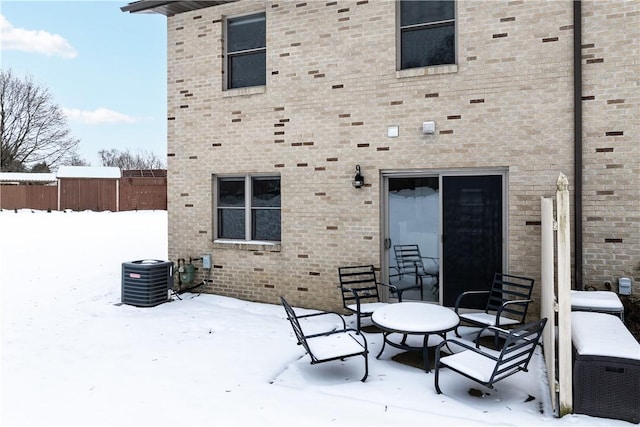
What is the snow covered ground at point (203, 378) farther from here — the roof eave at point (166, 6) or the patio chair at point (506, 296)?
the roof eave at point (166, 6)

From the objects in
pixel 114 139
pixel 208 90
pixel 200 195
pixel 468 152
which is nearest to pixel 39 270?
pixel 200 195

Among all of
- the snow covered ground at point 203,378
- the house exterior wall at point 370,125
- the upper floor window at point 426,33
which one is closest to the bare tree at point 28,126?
the snow covered ground at point 203,378

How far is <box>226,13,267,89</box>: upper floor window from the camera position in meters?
8.64

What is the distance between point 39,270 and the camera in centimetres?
1161

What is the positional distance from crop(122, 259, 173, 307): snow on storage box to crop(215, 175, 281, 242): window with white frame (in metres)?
1.39

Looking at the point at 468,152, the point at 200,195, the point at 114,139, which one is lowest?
the point at 200,195

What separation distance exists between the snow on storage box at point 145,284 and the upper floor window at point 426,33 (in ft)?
19.5

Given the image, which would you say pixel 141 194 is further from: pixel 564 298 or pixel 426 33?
pixel 564 298

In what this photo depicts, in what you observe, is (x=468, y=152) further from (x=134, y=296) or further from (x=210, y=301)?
(x=134, y=296)

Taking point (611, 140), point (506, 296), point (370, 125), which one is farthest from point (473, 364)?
point (370, 125)

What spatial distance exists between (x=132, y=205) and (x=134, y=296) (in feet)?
86.5

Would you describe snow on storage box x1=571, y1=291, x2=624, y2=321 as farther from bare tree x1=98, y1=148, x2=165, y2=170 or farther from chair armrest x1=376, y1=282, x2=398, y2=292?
bare tree x1=98, y1=148, x2=165, y2=170

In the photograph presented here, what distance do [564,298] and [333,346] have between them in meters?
2.49

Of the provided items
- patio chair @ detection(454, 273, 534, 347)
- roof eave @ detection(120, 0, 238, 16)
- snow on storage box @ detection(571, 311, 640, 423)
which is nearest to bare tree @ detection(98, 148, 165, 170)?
roof eave @ detection(120, 0, 238, 16)
